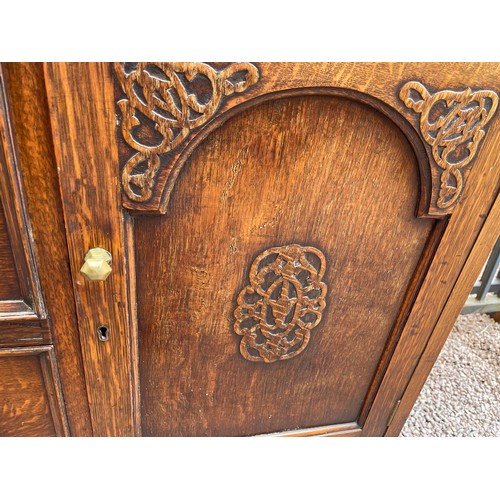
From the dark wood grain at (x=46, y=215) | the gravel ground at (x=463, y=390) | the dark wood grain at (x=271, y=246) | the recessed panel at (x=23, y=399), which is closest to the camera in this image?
the dark wood grain at (x=46, y=215)

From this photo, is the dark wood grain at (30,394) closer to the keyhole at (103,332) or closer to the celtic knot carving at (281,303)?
the keyhole at (103,332)

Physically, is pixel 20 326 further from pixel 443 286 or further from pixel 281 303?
pixel 443 286

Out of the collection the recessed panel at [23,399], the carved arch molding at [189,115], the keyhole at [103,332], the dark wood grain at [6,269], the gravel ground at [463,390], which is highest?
the carved arch molding at [189,115]

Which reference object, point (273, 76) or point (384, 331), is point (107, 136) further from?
point (384, 331)

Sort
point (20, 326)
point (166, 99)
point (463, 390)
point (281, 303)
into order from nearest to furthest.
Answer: point (166, 99)
point (20, 326)
point (281, 303)
point (463, 390)

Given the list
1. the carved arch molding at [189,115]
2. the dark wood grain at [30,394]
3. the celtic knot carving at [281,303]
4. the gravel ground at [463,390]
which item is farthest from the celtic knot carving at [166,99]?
the gravel ground at [463,390]

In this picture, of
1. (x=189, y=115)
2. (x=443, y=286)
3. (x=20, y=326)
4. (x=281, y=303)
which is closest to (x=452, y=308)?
(x=443, y=286)

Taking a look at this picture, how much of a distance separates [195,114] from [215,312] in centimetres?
31

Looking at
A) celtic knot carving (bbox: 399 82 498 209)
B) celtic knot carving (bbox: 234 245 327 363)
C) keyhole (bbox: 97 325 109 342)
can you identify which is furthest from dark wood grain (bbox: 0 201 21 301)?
celtic knot carving (bbox: 399 82 498 209)

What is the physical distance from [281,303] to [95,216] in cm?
31

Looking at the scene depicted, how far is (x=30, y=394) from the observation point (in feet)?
2.18

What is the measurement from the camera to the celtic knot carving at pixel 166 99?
44 cm

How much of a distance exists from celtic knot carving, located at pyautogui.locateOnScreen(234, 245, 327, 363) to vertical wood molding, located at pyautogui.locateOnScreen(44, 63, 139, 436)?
0.60ft

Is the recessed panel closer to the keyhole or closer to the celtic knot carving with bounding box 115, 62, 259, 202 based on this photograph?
the keyhole
